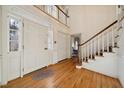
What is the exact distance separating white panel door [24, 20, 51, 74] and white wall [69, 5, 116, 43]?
3.66 metres

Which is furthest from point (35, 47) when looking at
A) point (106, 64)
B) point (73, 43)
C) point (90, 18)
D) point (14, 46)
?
point (73, 43)

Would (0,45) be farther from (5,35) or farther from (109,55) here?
(109,55)

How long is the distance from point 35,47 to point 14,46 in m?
1.29

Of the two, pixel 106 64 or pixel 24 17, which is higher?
pixel 24 17

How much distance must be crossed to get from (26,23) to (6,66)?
1833mm

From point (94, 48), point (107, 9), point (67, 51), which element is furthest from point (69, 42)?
point (107, 9)

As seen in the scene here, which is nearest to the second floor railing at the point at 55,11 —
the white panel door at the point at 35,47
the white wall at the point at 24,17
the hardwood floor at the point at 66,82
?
the white wall at the point at 24,17

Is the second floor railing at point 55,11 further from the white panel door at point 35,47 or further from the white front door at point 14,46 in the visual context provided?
the white front door at point 14,46

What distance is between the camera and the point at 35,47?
532 centimetres

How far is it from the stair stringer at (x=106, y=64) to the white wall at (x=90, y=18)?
379 cm

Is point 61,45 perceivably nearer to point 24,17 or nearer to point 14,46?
point 24,17

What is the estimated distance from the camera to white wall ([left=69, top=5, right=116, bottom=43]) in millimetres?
8258

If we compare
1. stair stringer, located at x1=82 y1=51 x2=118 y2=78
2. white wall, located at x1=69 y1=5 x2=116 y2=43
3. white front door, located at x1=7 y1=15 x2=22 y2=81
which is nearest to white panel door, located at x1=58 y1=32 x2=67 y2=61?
white wall, located at x1=69 y1=5 x2=116 y2=43

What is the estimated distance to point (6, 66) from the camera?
140 inches
